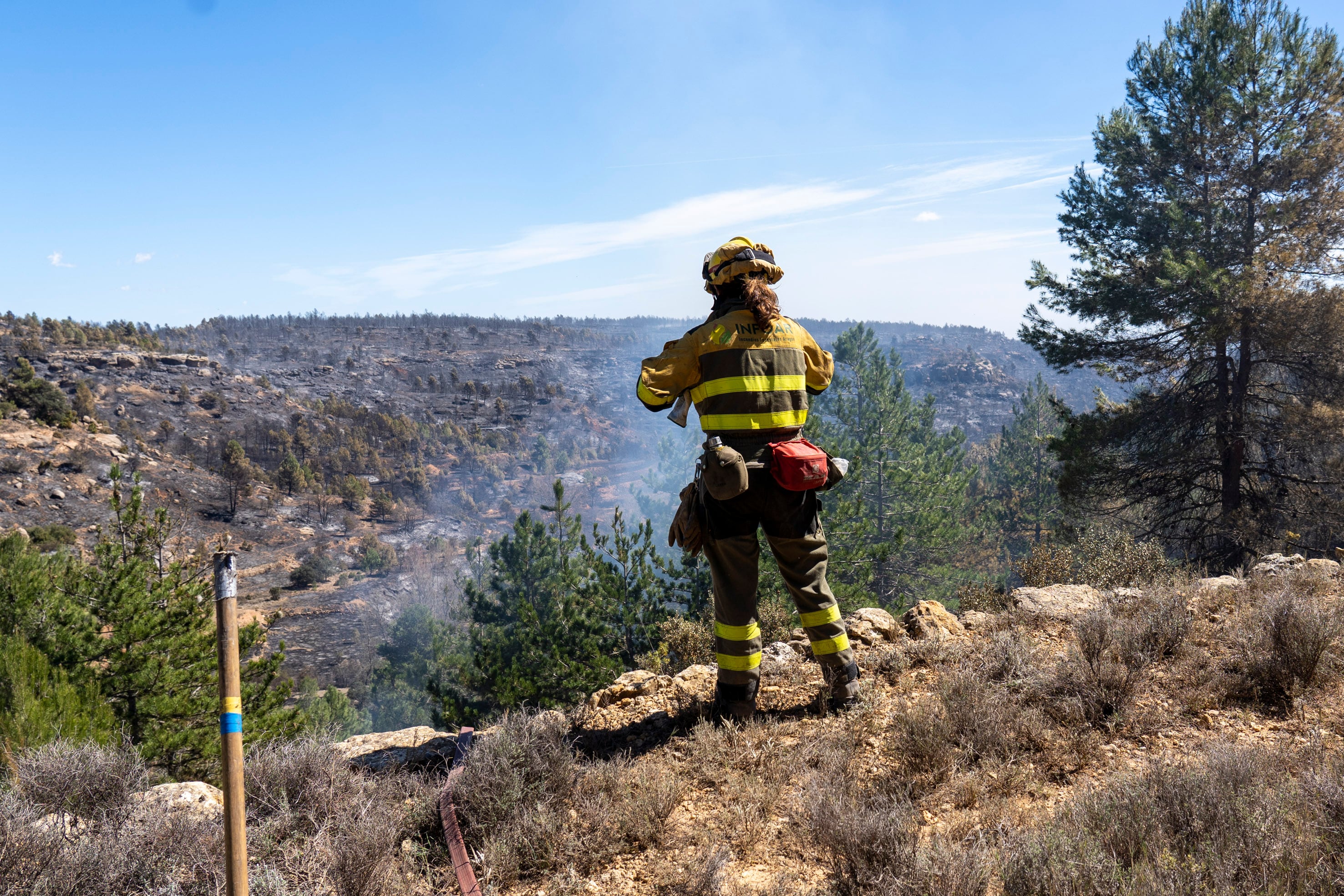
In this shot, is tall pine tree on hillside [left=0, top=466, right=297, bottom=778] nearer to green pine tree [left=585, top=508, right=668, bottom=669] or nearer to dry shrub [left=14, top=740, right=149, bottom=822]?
dry shrub [left=14, top=740, right=149, bottom=822]

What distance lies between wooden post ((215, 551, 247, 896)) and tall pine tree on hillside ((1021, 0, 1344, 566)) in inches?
458

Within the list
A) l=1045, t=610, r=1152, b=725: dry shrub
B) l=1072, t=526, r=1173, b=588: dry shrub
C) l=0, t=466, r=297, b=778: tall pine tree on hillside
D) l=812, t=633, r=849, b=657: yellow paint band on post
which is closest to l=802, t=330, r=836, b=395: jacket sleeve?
l=812, t=633, r=849, b=657: yellow paint band on post

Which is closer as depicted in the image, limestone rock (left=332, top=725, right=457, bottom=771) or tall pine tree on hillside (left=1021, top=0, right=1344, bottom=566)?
limestone rock (left=332, top=725, right=457, bottom=771)

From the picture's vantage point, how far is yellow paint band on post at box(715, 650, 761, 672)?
319cm

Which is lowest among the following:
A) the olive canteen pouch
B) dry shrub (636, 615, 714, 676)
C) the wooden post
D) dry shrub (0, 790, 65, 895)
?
dry shrub (636, 615, 714, 676)

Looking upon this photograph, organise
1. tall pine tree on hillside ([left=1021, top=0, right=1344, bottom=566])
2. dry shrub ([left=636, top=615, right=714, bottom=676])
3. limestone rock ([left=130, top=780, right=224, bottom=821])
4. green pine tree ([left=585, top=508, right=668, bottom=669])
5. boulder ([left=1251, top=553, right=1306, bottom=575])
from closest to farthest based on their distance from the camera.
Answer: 1. limestone rock ([left=130, top=780, right=224, bottom=821])
2. boulder ([left=1251, top=553, right=1306, bottom=575])
3. dry shrub ([left=636, top=615, right=714, bottom=676])
4. tall pine tree on hillside ([left=1021, top=0, right=1344, bottom=566])
5. green pine tree ([left=585, top=508, right=668, bottom=669])

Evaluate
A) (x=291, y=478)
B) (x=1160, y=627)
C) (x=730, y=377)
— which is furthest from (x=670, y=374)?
(x=291, y=478)

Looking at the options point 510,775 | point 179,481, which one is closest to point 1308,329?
point 510,775

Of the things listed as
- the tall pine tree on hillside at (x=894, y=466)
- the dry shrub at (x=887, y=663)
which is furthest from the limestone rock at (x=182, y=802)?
the tall pine tree on hillside at (x=894, y=466)

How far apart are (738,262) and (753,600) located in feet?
5.42

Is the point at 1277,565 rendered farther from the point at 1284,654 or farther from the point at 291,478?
the point at 291,478

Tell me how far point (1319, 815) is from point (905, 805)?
3.48 feet

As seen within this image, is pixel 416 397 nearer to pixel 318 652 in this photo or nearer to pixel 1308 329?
pixel 318 652

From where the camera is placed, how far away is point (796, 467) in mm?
3064
